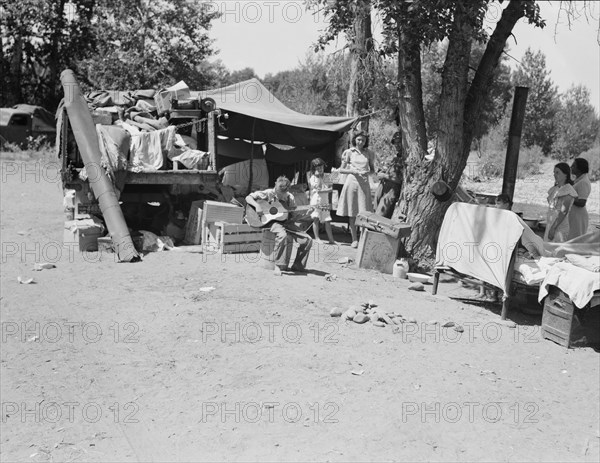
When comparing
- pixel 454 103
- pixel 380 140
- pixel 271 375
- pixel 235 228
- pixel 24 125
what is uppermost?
pixel 454 103

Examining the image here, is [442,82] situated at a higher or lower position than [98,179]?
higher

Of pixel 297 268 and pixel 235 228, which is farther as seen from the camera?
pixel 235 228

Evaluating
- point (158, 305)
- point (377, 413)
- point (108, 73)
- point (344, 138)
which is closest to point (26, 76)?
point (108, 73)

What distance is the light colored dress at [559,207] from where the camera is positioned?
877 cm

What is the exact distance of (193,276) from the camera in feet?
31.1

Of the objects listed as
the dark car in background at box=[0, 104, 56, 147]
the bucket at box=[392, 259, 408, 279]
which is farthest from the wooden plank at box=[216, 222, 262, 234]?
the dark car in background at box=[0, 104, 56, 147]

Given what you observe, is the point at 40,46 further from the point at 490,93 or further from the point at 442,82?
the point at 442,82

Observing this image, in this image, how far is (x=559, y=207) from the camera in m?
8.89

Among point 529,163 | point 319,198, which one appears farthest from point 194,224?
point 529,163

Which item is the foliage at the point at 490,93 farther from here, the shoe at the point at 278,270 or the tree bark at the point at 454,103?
the shoe at the point at 278,270

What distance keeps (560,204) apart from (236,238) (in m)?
4.57

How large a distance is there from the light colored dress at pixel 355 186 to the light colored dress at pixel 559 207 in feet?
10.6

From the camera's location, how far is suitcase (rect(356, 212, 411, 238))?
10133 mm

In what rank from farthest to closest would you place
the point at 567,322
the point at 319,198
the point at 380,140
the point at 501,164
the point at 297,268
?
the point at 501,164
the point at 380,140
the point at 319,198
the point at 297,268
the point at 567,322
